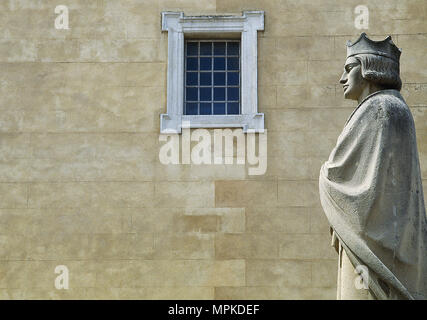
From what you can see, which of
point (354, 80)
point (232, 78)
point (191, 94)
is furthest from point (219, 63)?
point (354, 80)

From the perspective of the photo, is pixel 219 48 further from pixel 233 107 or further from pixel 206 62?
pixel 233 107

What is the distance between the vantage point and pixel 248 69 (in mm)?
12828

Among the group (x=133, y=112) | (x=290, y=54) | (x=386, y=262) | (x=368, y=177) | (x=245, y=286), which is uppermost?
(x=290, y=54)

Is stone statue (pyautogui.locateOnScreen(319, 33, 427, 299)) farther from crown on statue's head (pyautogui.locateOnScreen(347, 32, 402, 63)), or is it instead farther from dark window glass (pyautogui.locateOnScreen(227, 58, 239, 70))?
dark window glass (pyautogui.locateOnScreen(227, 58, 239, 70))

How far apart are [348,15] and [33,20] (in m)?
4.81

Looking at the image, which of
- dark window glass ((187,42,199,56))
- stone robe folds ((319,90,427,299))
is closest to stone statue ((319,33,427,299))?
stone robe folds ((319,90,427,299))

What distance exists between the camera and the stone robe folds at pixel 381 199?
5617 mm

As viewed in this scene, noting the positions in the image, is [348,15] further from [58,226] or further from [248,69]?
[58,226]

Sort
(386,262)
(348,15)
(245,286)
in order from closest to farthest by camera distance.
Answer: (386,262) < (245,286) < (348,15)

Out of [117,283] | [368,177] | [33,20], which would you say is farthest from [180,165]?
[368,177]

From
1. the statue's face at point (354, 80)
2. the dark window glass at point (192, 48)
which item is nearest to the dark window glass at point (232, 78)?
the dark window glass at point (192, 48)

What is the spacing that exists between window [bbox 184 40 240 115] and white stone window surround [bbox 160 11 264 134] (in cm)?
21

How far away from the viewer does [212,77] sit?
13.1 meters

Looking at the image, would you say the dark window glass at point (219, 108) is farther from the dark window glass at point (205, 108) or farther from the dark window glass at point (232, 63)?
the dark window glass at point (232, 63)
